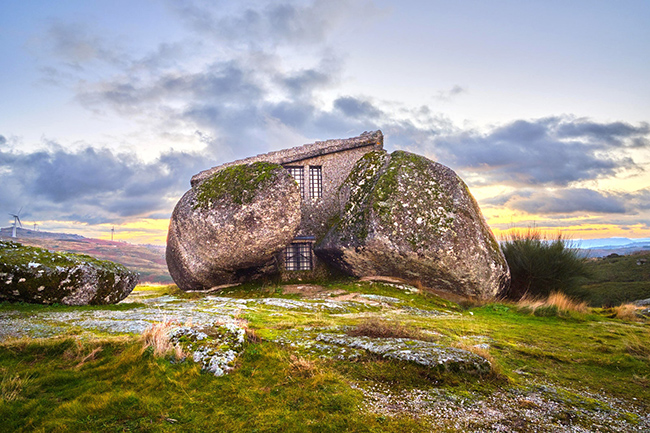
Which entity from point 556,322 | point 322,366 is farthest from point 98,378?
point 556,322

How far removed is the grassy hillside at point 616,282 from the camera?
18.6m

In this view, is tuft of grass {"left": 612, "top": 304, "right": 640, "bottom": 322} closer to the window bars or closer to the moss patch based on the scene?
the window bars

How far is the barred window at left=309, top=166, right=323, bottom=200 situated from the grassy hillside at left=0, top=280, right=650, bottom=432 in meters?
14.0

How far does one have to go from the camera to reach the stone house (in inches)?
821

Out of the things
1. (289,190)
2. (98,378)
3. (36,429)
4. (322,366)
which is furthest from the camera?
(289,190)

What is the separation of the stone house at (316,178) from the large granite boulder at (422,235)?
304cm

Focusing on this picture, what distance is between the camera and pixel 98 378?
4.91 m

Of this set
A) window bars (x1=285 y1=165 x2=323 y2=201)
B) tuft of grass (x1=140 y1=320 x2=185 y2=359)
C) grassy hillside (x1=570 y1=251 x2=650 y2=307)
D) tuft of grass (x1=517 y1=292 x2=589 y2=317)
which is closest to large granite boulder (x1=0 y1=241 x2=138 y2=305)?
tuft of grass (x1=140 y1=320 x2=185 y2=359)

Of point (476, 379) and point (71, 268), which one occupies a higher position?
point (71, 268)

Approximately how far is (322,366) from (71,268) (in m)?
10.2

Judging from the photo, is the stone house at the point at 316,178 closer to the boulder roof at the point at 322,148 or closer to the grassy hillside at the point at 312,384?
the boulder roof at the point at 322,148

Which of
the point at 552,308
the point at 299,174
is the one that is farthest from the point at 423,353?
the point at 299,174

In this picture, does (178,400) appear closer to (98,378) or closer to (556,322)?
(98,378)

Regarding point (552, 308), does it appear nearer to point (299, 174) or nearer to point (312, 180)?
point (312, 180)
